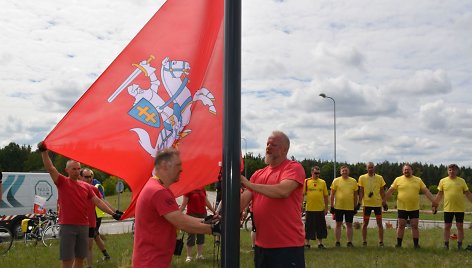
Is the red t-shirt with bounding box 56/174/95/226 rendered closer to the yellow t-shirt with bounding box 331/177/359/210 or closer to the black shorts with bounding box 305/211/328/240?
the black shorts with bounding box 305/211/328/240

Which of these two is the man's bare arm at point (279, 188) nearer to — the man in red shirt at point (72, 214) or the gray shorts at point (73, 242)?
the man in red shirt at point (72, 214)

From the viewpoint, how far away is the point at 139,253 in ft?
13.0

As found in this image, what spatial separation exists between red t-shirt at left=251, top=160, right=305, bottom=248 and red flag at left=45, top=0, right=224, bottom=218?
0.68m

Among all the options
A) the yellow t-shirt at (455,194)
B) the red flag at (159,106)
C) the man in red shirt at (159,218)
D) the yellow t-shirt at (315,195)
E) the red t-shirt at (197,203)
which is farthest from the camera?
the yellow t-shirt at (315,195)

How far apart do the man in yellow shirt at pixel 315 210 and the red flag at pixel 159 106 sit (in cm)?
842

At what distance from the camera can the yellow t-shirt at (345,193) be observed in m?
12.4

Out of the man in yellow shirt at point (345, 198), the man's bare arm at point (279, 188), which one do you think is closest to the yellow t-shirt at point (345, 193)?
the man in yellow shirt at point (345, 198)

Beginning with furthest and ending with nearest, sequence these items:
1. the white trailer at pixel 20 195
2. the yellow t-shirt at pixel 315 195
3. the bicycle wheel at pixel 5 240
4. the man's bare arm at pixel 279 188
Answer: the white trailer at pixel 20 195 → the bicycle wheel at pixel 5 240 → the yellow t-shirt at pixel 315 195 → the man's bare arm at pixel 279 188

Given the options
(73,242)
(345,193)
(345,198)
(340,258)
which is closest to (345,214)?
(345,198)

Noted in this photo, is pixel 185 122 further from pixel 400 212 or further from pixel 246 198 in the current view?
pixel 400 212

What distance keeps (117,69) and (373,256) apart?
762 centimetres

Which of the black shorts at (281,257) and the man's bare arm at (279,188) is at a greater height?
the man's bare arm at (279,188)

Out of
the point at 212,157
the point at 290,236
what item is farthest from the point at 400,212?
the point at 212,157

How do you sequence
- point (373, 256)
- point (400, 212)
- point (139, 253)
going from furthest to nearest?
point (400, 212) < point (373, 256) < point (139, 253)
